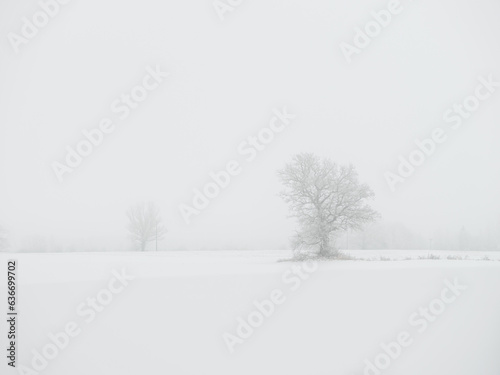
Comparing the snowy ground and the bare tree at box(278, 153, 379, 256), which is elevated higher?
the bare tree at box(278, 153, 379, 256)

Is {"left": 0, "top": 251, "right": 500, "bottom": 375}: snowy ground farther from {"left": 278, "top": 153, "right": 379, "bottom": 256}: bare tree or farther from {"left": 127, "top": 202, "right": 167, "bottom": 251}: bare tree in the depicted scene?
{"left": 127, "top": 202, "right": 167, "bottom": 251}: bare tree

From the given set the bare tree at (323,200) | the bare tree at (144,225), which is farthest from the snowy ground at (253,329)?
the bare tree at (144,225)

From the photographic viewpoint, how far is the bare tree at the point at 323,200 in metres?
22.7

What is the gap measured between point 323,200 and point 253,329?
16.3 m

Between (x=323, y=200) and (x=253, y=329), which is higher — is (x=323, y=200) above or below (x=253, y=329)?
above

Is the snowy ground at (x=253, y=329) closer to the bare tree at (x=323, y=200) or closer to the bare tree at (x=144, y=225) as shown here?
the bare tree at (x=323, y=200)

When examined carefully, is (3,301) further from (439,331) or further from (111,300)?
(439,331)

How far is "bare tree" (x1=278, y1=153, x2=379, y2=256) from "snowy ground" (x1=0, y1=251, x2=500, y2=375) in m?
10.5

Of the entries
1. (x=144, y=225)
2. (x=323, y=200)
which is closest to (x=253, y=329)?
(x=323, y=200)

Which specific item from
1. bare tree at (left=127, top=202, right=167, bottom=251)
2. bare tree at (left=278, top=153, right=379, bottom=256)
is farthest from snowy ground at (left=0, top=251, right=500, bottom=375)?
bare tree at (left=127, top=202, right=167, bottom=251)

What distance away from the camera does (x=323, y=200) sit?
23781 mm

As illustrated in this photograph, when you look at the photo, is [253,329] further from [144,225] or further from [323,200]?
[144,225]

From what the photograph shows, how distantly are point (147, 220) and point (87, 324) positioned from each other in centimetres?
3443

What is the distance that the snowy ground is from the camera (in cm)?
730
